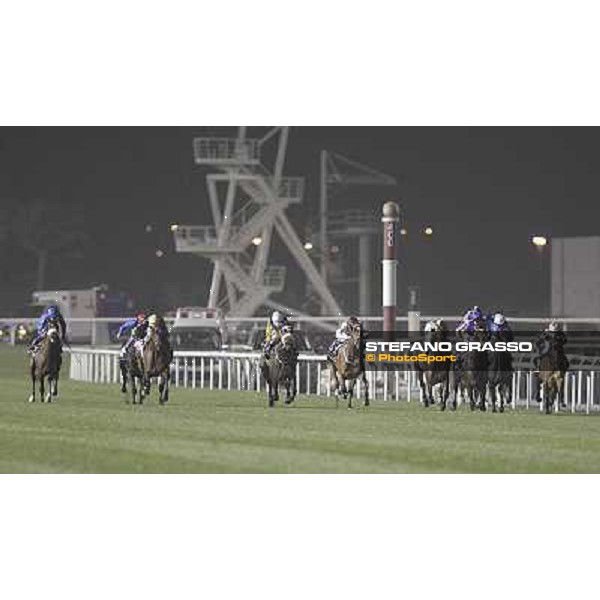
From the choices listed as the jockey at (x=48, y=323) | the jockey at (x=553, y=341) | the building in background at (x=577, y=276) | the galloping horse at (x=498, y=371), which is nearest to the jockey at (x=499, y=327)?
the galloping horse at (x=498, y=371)

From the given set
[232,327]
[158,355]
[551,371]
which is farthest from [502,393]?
[232,327]

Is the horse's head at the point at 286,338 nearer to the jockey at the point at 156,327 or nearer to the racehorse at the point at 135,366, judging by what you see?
the jockey at the point at 156,327

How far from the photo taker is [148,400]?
100 ft

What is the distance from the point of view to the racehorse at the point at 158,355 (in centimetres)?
2928

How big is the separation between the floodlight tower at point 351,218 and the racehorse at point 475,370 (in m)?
29.0

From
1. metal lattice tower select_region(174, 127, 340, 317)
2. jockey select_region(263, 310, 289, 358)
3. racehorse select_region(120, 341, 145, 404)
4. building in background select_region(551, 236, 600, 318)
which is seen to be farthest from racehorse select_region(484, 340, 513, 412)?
metal lattice tower select_region(174, 127, 340, 317)

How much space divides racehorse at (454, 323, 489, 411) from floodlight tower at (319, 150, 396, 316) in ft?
95.0

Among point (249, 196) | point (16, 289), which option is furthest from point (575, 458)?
point (16, 289)

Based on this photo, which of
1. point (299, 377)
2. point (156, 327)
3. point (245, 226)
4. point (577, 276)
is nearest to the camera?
point (156, 327)

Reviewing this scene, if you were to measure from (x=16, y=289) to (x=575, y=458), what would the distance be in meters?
49.9

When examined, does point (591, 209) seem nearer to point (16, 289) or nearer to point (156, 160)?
point (156, 160)

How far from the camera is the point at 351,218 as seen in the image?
60344 millimetres

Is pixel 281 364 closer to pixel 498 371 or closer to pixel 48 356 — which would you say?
pixel 498 371

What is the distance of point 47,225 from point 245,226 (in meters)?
7.23
